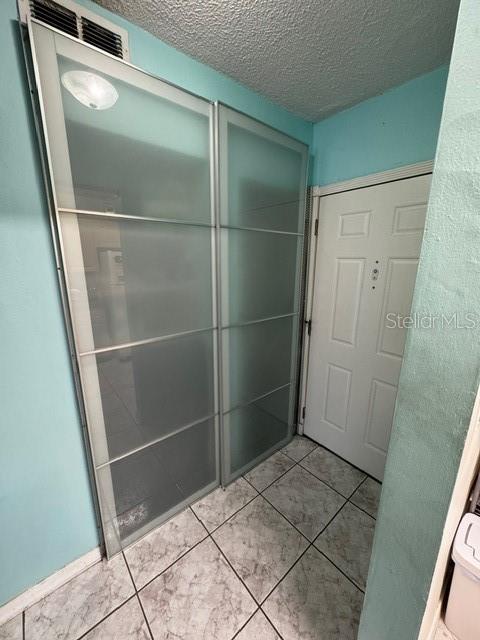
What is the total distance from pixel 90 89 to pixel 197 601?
2.31m

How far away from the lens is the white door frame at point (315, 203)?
155cm

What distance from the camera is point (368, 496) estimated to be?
1.82 meters

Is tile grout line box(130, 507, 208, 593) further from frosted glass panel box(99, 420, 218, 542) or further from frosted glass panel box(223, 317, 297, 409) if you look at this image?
frosted glass panel box(223, 317, 297, 409)

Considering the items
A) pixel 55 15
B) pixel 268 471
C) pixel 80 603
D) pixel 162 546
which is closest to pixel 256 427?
pixel 268 471

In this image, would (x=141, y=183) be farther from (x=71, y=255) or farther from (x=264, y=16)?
(x=264, y=16)

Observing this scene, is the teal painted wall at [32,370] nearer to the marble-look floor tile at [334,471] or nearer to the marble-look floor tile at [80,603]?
the marble-look floor tile at [80,603]

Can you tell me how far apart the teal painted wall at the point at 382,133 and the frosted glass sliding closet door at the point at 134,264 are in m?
1.03

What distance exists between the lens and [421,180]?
1519 mm

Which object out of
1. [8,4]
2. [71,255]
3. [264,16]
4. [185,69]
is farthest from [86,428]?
[264,16]

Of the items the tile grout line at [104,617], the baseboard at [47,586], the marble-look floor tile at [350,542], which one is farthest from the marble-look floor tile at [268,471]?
the baseboard at [47,586]

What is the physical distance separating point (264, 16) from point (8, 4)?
96cm

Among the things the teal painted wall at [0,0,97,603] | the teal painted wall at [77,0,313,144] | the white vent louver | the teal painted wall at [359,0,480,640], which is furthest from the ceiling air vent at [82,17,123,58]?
the teal painted wall at [359,0,480,640]

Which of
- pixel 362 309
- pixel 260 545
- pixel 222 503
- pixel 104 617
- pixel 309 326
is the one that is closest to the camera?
pixel 104 617

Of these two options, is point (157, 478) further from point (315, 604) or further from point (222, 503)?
point (315, 604)
